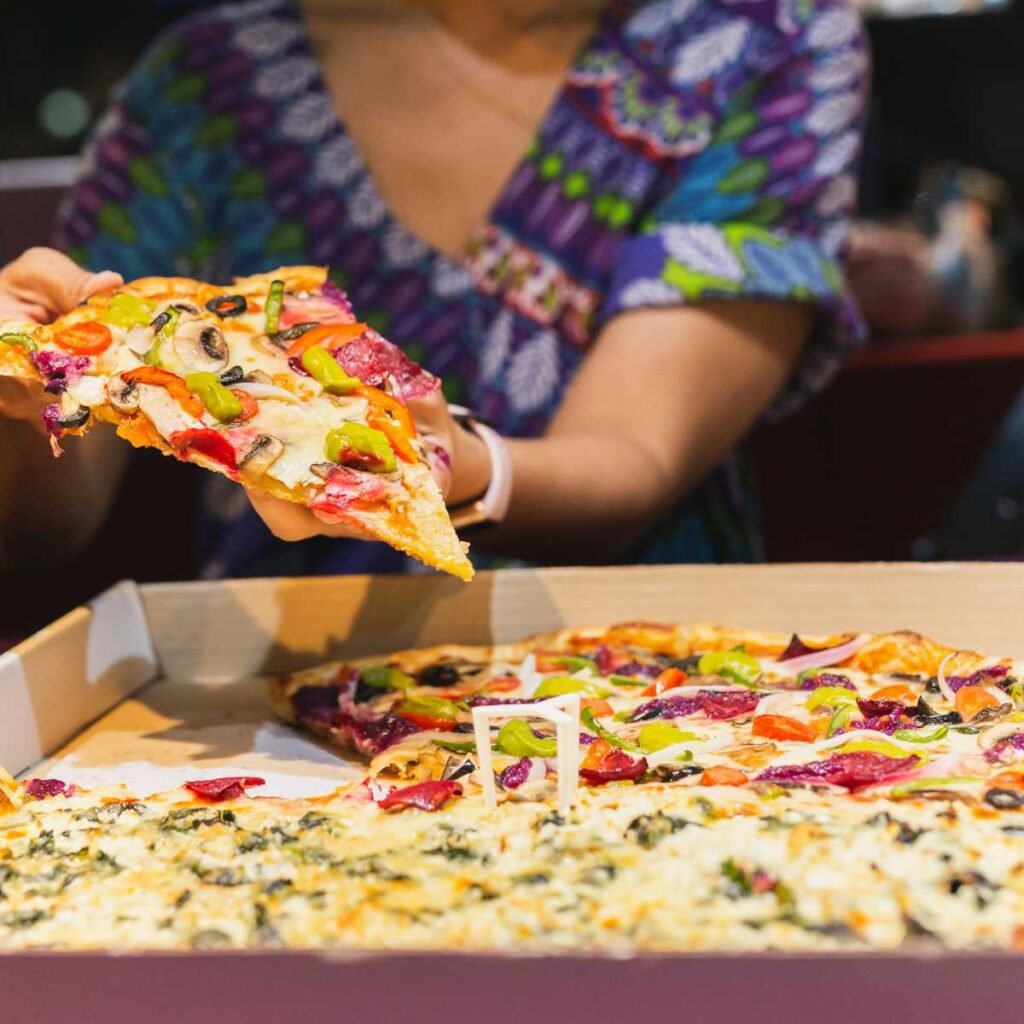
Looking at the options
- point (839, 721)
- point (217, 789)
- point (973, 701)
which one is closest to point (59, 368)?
point (217, 789)

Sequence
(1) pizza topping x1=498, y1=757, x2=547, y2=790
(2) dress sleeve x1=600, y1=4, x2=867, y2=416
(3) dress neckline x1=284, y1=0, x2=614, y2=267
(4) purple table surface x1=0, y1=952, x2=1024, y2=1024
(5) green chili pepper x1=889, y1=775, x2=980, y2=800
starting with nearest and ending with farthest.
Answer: (4) purple table surface x1=0, y1=952, x2=1024, y2=1024
(5) green chili pepper x1=889, y1=775, x2=980, y2=800
(1) pizza topping x1=498, y1=757, x2=547, y2=790
(2) dress sleeve x1=600, y1=4, x2=867, y2=416
(3) dress neckline x1=284, y1=0, x2=614, y2=267

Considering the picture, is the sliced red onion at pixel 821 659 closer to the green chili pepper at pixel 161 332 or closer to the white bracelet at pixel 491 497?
the white bracelet at pixel 491 497

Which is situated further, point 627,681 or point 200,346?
point 627,681

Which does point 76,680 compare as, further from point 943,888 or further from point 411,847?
point 943,888

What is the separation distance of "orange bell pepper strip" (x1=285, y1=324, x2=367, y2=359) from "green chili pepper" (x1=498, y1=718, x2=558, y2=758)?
Answer: 15.2 inches

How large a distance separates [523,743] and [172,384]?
42cm

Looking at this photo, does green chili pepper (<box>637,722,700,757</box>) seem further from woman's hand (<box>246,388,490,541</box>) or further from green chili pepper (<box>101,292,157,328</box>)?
green chili pepper (<box>101,292,157,328</box>)

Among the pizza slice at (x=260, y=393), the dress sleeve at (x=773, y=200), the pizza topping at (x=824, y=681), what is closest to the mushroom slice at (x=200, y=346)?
the pizza slice at (x=260, y=393)

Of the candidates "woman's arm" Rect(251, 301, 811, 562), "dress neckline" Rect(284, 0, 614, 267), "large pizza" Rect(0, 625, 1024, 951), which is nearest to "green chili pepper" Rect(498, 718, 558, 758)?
"large pizza" Rect(0, 625, 1024, 951)

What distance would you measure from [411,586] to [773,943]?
91 centimetres

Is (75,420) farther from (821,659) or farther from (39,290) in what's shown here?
(821,659)

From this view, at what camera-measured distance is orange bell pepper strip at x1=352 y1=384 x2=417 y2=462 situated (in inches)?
46.1

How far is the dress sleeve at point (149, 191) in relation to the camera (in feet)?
6.70

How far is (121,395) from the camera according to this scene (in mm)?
1159
